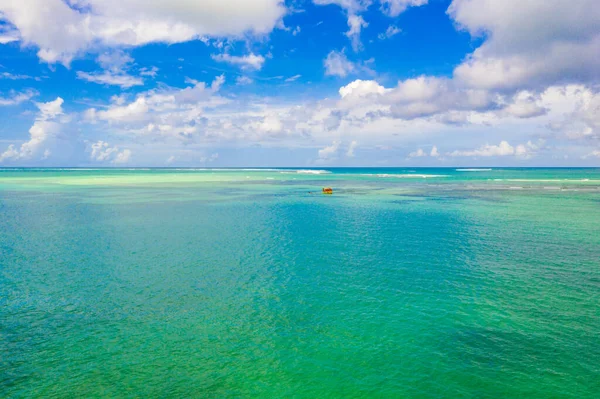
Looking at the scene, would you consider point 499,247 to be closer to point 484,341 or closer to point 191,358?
point 484,341

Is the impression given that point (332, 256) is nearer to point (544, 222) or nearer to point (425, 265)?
point (425, 265)

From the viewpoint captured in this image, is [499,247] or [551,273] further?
[499,247]

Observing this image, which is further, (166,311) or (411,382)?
(166,311)

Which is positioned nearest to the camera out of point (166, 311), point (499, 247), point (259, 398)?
point (259, 398)

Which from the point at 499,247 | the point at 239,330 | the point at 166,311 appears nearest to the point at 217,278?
the point at 166,311

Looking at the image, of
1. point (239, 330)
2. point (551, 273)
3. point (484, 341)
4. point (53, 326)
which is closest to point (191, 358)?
point (239, 330)

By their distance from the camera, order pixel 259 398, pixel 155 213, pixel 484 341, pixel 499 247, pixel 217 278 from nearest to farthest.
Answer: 1. pixel 259 398
2. pixel 484 341
3. pixel 217 278
4. pixel 499 247
5. pixel 155 213
